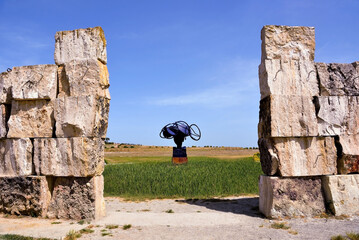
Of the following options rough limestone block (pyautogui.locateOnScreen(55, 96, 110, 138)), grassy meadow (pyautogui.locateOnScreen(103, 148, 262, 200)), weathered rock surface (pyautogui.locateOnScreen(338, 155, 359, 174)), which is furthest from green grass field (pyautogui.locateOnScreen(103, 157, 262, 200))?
rough limestone block (pyautogui.locateOnScreen(55, 96, 110, 138))

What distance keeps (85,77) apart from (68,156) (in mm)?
1719

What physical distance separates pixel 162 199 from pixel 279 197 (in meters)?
3.97

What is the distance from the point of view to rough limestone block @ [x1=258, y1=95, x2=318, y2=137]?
19.9 feet

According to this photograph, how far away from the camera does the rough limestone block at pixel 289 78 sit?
6.25m

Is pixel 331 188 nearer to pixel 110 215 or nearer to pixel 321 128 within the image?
pixel 321 128

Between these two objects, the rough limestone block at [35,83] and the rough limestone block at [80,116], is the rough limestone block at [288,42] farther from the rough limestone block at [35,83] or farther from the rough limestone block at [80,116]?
the rough limestone block at [35,83]

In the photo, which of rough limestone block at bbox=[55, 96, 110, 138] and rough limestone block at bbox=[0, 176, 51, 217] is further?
rough limestone block at bbox=[0, 176, 51, 217]

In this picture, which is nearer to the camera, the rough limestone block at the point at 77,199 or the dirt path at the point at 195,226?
the dirt path at the point at 195,226

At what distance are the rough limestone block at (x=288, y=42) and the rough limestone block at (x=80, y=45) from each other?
11.9 ft

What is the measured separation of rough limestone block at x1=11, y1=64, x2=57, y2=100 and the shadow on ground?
462cm

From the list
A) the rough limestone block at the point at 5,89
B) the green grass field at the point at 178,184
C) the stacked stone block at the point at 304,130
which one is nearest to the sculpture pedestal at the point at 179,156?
the green grass field at the point at 178,184

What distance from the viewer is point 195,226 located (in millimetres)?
5551

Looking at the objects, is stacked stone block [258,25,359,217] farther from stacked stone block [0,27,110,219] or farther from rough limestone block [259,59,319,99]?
stacked stone block [0,27,110,219]

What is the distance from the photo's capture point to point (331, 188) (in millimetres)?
6117
